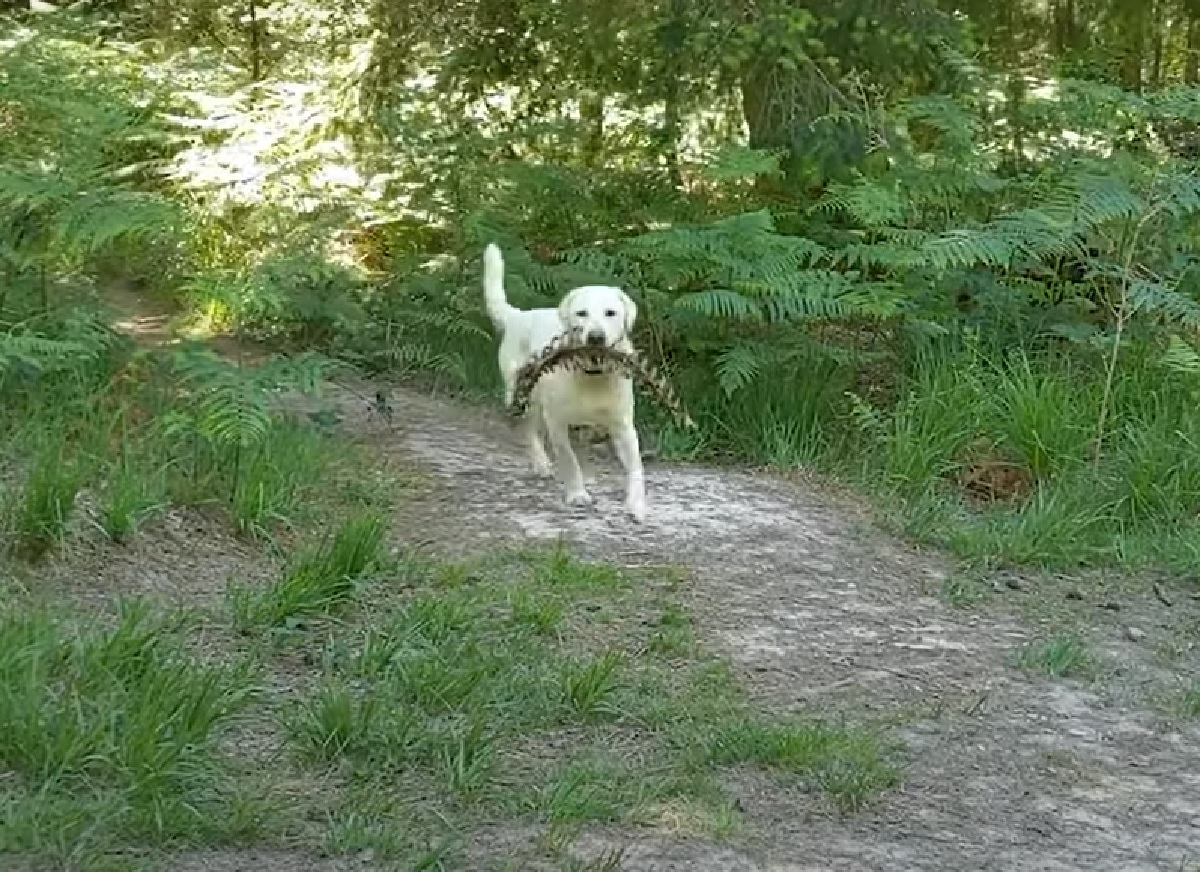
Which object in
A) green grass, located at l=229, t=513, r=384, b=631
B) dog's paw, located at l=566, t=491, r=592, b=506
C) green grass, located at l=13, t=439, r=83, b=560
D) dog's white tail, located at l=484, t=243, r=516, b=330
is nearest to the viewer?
green grass, located at l=229, t=513, r=384, b=631

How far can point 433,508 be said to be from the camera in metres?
5.93

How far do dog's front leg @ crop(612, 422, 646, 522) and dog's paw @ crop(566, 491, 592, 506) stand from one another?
149 millimetres

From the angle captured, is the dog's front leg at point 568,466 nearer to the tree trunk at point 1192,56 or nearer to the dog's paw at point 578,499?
the dog's paw at point 578,499

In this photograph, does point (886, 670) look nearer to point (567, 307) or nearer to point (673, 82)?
point (567, 307)

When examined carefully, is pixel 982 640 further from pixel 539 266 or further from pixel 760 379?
pixel 539 266

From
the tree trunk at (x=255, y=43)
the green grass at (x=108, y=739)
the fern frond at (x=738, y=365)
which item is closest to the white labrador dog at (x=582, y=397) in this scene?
the fern frond at (x=738, y=365)

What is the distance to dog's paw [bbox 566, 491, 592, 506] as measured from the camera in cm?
609

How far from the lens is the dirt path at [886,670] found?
3.63 m

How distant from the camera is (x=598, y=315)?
5777 mm

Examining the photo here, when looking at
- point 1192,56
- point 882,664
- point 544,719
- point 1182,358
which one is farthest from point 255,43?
point 544,719

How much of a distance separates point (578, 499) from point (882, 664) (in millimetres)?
1651

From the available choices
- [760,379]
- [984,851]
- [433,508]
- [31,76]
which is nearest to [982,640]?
[984,851]

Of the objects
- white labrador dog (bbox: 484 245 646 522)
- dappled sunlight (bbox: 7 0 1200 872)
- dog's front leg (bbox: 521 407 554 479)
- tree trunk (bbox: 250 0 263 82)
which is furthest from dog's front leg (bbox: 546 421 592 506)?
tree trunk (bbox: 250 0 263 82)

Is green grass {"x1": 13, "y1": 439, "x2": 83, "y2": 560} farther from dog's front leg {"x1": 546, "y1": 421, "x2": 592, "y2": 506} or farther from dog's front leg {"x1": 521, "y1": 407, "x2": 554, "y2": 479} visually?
dog's front leg {"x1": 521, "y1": 407, "x2": 554, "y2": 479}
